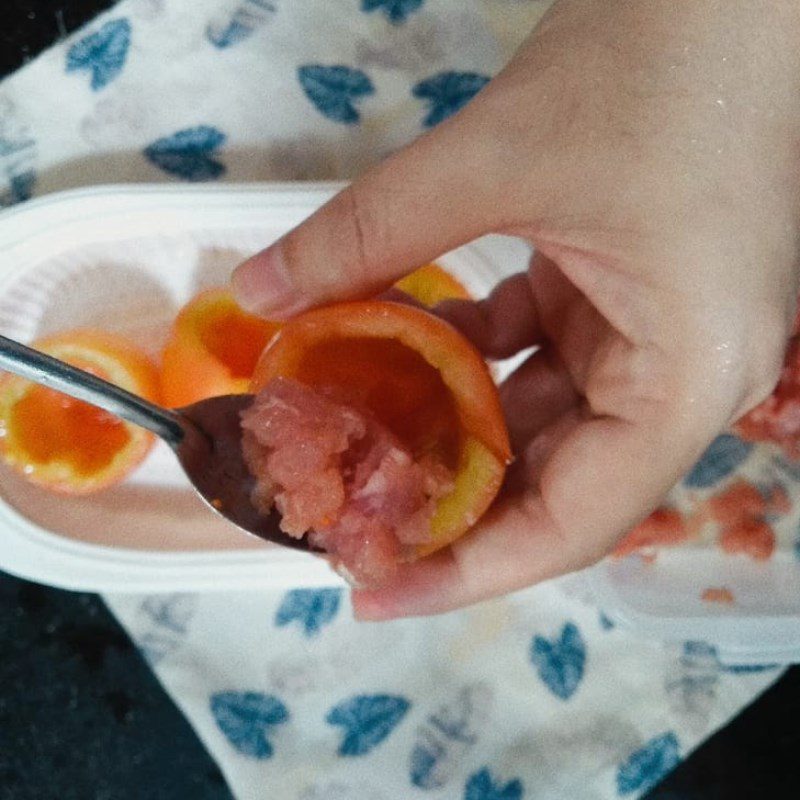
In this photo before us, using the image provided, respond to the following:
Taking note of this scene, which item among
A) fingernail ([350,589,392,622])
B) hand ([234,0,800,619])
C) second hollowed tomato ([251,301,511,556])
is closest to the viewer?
hand ([234,0,800,619])

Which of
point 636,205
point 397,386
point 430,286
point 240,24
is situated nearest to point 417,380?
point 397,386

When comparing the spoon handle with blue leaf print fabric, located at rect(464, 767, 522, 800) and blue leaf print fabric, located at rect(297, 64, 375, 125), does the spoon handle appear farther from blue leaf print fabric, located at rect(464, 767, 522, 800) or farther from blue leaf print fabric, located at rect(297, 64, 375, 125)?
blue leaf print fabric, located at rect(464, 767, 522, 800)

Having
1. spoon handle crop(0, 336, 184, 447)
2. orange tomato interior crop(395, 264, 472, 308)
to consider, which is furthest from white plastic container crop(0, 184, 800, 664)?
spoon handle crop(0, 336, 184, 447)

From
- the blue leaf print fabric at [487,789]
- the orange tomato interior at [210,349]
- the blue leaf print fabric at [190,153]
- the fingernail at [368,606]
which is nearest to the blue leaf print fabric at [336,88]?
the blue leaf print fabric at [190,153]

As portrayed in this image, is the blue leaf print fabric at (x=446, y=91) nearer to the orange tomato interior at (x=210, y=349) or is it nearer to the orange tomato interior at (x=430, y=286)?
the orange tomato interior at (x=430, y=286)

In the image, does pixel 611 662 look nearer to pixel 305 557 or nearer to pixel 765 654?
pixel 765 654
